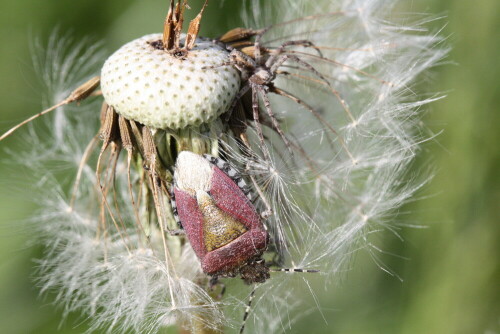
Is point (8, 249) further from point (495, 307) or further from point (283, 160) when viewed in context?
point (495, 307)

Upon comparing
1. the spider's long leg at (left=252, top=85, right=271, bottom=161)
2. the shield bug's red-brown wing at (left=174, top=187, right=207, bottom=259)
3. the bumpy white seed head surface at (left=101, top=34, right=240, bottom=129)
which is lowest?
the shield bug's red-brown wing at (left=174, top=187, right=207, bottom=259)

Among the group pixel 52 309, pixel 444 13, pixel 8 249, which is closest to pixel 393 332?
pixel 444 13

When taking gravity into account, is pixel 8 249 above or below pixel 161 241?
below

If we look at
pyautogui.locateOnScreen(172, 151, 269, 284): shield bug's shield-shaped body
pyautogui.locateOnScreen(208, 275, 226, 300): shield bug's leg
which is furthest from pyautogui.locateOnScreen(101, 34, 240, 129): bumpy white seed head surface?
pyautogui.locateOnScreen(208, 275, 226, 300): shield bug's leg

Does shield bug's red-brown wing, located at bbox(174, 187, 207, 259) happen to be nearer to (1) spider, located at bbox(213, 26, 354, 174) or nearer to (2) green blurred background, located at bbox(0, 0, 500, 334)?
(1) spider, located at bbox(213, 26, 354, 174)

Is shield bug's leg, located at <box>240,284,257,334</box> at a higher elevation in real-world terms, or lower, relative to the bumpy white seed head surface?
lower
